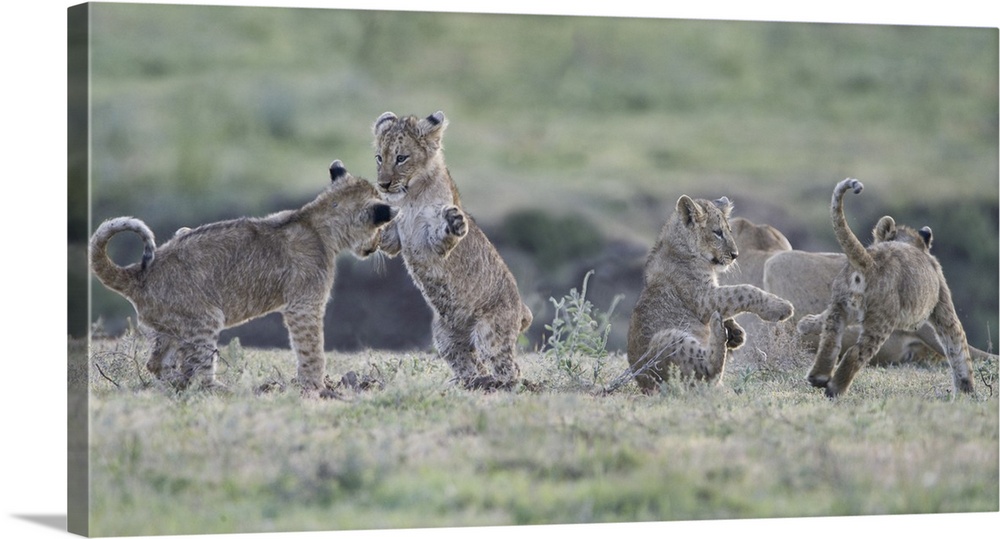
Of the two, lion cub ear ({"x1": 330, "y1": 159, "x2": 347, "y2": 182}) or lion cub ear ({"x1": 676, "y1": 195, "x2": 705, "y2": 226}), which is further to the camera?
lion cub ear ({"x1": 676, "y1": 195, "x2": 705, "y2": 226})

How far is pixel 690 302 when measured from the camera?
11.7m

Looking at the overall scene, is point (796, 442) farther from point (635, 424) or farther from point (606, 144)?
point (606, 144)

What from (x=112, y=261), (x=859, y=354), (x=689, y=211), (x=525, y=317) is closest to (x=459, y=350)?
(x=525, y=317)

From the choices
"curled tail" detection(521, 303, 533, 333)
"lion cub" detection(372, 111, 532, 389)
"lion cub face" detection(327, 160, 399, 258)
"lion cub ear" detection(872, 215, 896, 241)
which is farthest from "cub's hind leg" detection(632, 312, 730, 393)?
"lion cub face" detection(327, 160, 399, 258)

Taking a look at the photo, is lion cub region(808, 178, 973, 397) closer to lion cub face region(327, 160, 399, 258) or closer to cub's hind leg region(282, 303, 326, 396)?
lion cub face region(327, 160, 399, 258)

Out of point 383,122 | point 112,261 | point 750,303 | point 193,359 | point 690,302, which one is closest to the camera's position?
point 112,261

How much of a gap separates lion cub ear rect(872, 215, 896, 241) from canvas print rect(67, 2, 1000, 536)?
0.09m

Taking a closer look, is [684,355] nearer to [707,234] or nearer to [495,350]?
[707,234]

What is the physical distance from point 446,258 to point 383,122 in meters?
1.08

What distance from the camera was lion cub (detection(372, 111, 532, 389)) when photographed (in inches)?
442

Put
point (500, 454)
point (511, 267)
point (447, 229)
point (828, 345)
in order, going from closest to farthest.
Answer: point (500, 454) < point (447, 229) < point (828, 345) < point (511, 267)

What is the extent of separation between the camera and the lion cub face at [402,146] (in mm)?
11172

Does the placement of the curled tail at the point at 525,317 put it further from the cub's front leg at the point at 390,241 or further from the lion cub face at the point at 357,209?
the lion cub face at the point at 357,209

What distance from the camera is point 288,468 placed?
9672 millimetres
